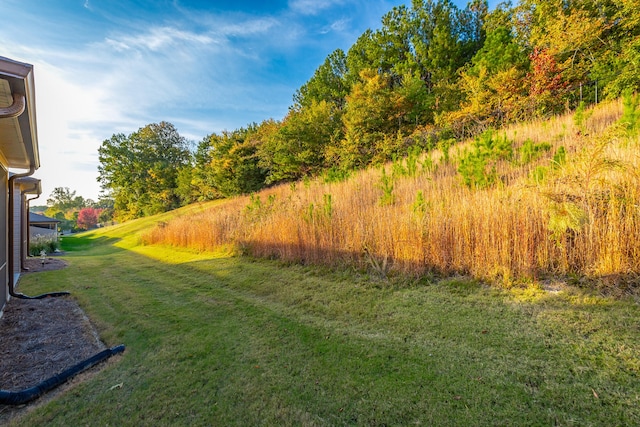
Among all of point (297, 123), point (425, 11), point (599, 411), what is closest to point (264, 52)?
point (297, 123)

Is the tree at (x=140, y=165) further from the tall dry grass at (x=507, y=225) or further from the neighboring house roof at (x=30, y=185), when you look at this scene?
the tall dry grass at (x=507, y=225)

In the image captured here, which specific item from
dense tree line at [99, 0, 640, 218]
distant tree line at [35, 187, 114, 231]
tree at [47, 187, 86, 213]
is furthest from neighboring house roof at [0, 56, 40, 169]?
tree at [47, 187, 86, 213]

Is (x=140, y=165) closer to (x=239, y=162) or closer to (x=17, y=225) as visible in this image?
(x=239, y=162)

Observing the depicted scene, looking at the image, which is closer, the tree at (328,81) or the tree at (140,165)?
the tree at (328,81)

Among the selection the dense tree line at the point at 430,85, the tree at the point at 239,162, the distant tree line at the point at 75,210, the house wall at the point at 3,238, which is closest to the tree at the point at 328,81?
the dense tree line at the point at 430,85

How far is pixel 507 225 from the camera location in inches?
110

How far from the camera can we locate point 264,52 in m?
10.5

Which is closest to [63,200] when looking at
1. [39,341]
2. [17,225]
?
[17,225]

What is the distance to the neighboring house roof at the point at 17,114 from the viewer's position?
1.73 meters

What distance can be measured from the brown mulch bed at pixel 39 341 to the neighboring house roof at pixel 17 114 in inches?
76.5

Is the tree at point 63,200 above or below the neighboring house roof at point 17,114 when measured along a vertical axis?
above

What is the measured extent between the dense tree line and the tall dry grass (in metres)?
2.29

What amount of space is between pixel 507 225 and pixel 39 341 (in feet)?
16.0

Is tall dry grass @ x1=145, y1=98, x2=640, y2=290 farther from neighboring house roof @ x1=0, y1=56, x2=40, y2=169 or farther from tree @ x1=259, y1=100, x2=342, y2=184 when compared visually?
tree @ x1=259, y1=100, x2=342, y2=184
